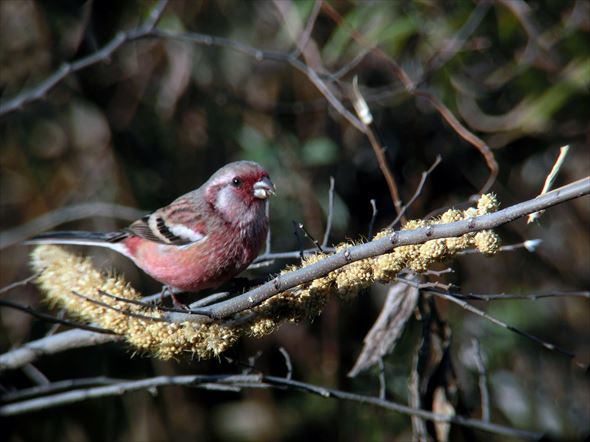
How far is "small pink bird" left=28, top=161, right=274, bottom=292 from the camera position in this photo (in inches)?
173

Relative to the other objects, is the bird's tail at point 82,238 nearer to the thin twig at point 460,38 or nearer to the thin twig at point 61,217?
the thin twig at point 61,217

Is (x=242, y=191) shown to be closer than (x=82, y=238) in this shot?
Yes

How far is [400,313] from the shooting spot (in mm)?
3719

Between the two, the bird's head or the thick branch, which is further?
the bird's head

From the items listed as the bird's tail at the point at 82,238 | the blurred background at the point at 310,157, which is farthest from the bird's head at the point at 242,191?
the blurred background at the point at 310,157

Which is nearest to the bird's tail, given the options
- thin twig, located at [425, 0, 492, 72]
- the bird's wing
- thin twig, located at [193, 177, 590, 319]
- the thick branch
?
the bird's wing

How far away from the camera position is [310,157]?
6500 mm

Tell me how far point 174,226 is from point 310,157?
1.94 meters

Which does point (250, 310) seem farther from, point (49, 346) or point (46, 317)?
point (49, 346)

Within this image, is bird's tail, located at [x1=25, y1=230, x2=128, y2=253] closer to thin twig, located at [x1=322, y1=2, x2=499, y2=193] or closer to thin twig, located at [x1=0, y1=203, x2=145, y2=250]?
thin twig, located at [x1=0, y1=203, x2=145, y2=250]

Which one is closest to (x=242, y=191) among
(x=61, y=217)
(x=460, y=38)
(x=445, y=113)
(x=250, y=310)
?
(x=445, y=113)

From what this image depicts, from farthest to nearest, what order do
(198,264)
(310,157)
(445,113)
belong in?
(310,157) < (445,113) < (198,264)

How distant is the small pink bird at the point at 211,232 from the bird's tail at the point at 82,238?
0.50 ft

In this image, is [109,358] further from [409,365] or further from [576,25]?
[576,25]
